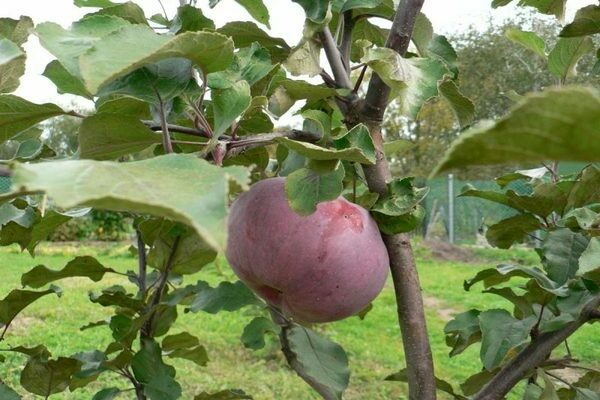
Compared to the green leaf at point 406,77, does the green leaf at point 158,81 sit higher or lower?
lower

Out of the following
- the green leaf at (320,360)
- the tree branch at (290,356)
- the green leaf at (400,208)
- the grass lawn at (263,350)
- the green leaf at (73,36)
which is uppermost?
the green leaf at (73,36)

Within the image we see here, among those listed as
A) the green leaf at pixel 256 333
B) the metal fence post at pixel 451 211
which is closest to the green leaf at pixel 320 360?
the green leaf at pixel 256 333

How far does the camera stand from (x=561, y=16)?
32.8 inches

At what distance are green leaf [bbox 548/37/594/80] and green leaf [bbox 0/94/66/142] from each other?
65cm

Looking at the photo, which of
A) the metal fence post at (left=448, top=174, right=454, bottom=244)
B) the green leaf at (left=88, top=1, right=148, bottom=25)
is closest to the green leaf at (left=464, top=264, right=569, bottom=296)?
the green leaf at (left=88, top=1, right=148, bottom=25)

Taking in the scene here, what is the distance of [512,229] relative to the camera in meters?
0.96

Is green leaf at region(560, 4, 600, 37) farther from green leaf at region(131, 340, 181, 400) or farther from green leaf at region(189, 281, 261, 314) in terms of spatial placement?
green leaf at region(131, 340, 181, 400)

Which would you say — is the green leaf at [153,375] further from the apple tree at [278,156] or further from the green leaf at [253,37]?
the green leaf at [253,37]

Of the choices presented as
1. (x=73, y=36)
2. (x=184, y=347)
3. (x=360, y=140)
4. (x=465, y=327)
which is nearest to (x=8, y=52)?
(x=73, y=36)

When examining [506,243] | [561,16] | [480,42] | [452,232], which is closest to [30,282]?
[506,243]

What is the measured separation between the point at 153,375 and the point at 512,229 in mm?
552

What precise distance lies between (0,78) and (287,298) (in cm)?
34

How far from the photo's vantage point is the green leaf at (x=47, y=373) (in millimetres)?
1020

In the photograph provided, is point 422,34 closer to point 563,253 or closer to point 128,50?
point 563,253
